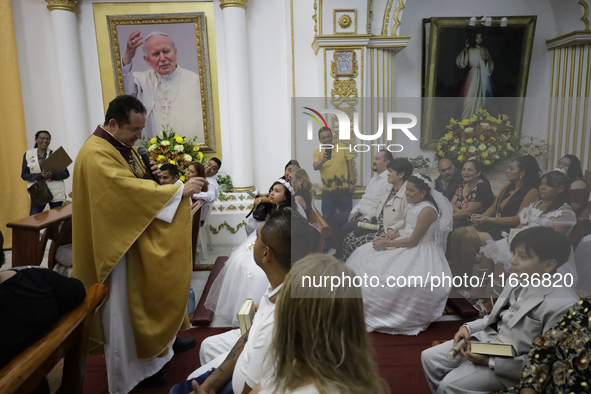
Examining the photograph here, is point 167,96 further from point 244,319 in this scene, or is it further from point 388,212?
point 388,212

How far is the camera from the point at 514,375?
1896mm

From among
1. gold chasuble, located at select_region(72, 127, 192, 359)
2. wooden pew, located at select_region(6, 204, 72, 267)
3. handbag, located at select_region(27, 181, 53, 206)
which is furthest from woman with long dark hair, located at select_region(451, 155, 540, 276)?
handbag, located at select_region(27, 181, 53, 206)

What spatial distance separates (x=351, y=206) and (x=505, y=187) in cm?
59

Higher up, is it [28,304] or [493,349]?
[28,304]

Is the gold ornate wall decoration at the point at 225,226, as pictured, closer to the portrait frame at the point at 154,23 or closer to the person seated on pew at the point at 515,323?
the portrait frame at the point at 154,23

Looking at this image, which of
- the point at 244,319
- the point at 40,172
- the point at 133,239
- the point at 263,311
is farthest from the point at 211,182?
the point at 263,311

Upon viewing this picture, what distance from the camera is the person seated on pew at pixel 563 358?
61.1 inches

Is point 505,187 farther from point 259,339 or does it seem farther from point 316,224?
point 259,339

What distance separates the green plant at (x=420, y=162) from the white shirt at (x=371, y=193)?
0.13m

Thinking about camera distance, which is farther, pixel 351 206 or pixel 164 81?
pixel 164 81

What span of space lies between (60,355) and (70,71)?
543 centimetres

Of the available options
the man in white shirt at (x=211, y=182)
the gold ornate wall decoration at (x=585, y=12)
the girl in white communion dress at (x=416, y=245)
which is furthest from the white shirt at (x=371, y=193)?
the gold ornate wall decoration at (x=585, y=12)

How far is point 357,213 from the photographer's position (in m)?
1.63

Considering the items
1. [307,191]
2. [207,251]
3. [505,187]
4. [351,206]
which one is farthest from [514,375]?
[207,251]
